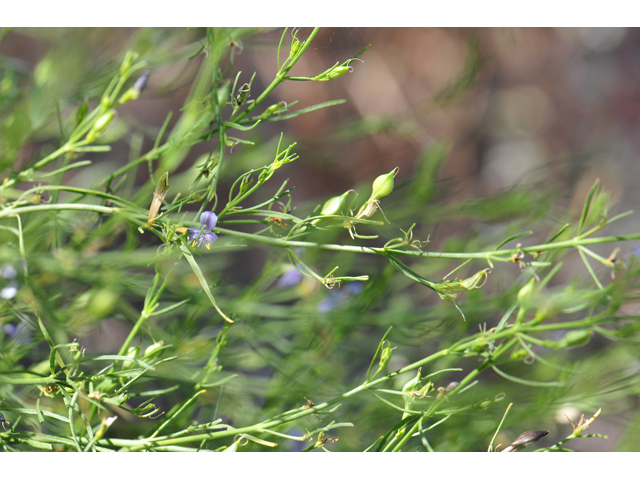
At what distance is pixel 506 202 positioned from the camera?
0.54 meters

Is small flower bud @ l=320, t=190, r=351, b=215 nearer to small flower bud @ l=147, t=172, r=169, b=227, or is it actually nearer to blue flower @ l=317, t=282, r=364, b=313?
small flower bud @ l=147, t=172, r=169, b=227

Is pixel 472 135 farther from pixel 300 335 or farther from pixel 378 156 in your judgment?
pixel 300 335

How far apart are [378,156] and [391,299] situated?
1.60 ft

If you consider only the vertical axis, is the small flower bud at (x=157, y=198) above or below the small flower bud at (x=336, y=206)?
above

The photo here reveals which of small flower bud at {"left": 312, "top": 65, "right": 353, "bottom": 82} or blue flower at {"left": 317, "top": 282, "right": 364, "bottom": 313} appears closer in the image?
small flower bud at {"left": 312, "top": 65, "right": 353, "bottom": 82}

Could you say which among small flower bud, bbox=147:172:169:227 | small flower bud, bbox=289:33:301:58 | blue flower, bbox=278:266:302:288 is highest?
small flower bud, bbox=289:33:301:58

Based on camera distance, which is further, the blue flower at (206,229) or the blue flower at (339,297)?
the blue flower at (339,297)

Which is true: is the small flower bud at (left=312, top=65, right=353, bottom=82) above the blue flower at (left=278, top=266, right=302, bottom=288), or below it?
above

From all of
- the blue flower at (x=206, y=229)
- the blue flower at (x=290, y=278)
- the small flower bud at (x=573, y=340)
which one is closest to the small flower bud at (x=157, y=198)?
the blue flower at (x=206, y=229)

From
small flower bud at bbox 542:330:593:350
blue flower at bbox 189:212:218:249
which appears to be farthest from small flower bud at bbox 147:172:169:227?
small flower bud at bbox 542:330:593:350

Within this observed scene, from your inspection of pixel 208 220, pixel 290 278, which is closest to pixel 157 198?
pixel 208 220

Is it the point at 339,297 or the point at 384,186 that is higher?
the point at 384,186

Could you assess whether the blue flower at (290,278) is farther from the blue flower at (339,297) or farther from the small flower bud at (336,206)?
the small flower bud at (336,206)

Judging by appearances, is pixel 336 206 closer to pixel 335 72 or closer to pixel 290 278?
pixel 335 72
